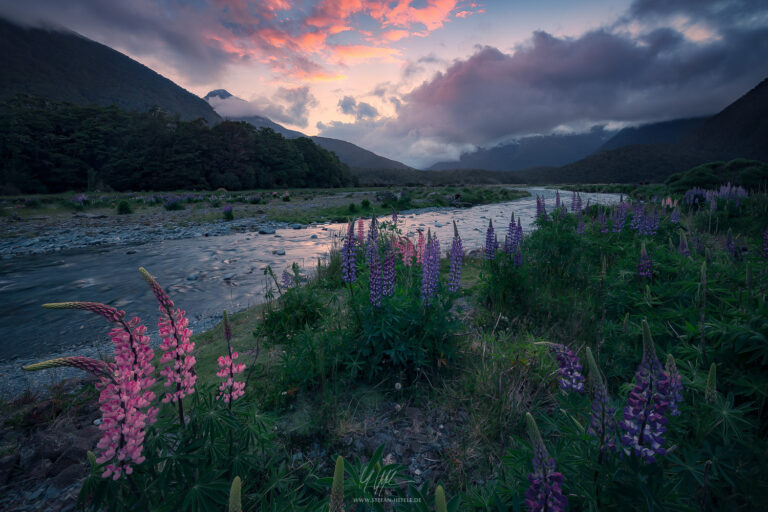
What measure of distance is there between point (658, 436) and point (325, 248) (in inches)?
467

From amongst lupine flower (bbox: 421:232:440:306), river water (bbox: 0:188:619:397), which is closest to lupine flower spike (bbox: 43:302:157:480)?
lupine flower (bbox: 421:232:440:306)

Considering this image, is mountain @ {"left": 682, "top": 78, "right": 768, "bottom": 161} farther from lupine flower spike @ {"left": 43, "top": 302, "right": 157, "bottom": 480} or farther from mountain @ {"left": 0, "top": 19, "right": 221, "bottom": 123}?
mountain @ {"left": 0, "top": 19, "right": 221, "bottom": 123}

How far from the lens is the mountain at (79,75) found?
346 feet

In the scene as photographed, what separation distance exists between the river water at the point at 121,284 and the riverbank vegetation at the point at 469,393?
117cm

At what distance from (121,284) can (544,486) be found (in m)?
11.0

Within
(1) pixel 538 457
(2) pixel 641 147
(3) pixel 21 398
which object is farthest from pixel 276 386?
(2) pixel 641 147

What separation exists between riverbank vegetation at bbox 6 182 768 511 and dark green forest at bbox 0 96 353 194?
40146 millimetres

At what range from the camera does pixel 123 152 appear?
125ft

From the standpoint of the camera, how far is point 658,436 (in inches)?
57.9

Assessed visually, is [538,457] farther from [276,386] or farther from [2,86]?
[2,86]

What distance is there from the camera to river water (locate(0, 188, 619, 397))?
543 centimetres

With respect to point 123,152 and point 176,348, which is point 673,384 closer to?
point 176,348

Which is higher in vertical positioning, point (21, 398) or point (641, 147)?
point (641, 147)

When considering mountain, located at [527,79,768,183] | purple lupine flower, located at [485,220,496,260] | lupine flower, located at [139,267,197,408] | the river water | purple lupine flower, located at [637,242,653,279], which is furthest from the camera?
mountain, located at [527,79,768,183]
